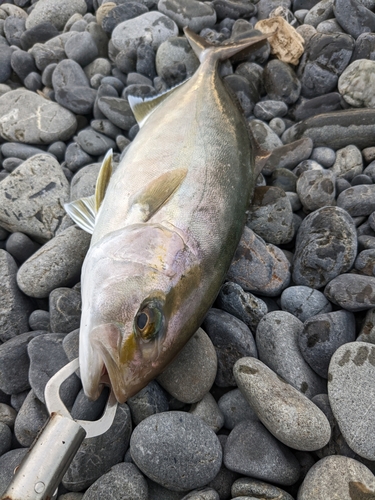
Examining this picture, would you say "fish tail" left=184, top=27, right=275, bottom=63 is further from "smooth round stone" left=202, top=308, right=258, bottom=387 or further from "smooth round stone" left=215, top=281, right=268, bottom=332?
"smooth round stone" left=202, top=308, right=258, bottom=387

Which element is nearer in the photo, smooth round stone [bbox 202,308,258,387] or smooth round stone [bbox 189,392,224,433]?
smooth round stone [bbox 189,392,224,433]

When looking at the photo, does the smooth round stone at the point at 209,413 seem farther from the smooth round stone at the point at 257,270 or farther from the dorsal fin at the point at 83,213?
the dorsal fin at the point at 83,213

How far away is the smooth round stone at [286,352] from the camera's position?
2152 millimetres

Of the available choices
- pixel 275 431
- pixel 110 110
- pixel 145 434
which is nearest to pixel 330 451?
pixel 275 431

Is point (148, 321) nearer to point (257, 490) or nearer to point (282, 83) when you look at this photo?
point (257, 490)

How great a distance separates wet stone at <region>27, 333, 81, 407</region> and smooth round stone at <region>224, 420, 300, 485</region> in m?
0.93

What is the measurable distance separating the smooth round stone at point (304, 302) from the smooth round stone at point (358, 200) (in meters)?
0.86

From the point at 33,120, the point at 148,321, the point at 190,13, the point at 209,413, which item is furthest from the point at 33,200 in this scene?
the point at 190,13

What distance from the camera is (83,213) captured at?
2.60 metres

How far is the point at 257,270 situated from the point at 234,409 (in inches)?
38.0

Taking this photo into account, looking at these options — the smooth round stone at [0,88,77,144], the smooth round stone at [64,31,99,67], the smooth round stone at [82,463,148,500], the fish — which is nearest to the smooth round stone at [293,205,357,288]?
the fish

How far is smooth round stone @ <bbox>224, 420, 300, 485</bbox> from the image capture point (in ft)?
5.94

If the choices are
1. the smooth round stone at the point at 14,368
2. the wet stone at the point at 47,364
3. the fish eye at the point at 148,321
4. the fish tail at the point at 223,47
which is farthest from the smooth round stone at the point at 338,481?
the fish tail at the point at 223,47

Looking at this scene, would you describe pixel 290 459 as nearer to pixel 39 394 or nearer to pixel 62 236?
pixel 39 394
